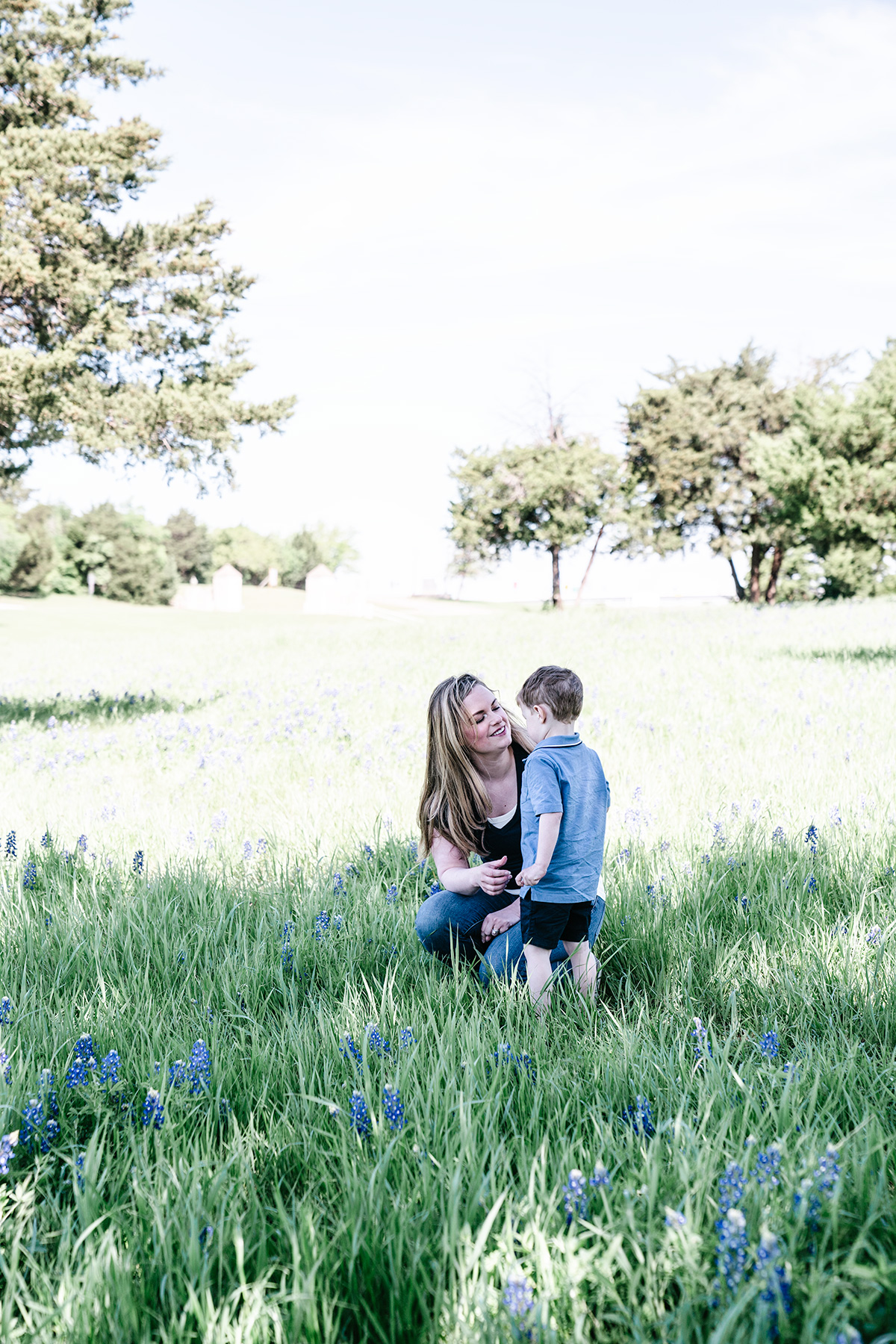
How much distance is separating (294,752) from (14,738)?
143 inches

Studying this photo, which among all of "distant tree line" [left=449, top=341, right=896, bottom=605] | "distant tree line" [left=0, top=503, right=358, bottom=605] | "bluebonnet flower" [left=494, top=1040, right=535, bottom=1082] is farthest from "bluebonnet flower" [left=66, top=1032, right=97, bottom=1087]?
"distant tree line" [left=0, top=503, right=358, bottom=605]

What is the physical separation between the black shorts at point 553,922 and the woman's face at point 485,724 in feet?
2.10

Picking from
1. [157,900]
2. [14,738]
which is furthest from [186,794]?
[14,738]

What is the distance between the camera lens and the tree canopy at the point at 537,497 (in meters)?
47.6

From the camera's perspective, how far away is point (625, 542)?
5006 cm

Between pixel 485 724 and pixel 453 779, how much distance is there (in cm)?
26

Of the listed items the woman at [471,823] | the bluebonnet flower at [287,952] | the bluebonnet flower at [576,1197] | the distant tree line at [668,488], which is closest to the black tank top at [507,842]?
the woman at [471,823]

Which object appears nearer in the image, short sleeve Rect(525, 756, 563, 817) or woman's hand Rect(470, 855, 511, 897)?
short sleeve Rect(525, 756, 563, 817)

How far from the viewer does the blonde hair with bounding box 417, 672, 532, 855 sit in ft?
11.0

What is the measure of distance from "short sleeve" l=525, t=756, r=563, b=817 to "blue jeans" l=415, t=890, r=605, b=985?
55 centimetres

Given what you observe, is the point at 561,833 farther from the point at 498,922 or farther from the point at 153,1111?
the point at 153,1111

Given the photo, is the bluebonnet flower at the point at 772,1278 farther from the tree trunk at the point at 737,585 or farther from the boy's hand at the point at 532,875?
the tree trunk at the point at 737,585

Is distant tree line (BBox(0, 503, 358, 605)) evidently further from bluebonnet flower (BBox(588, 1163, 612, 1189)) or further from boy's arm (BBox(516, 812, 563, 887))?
bluebonnet flower (BBox(588, 1163, 612, 1189))

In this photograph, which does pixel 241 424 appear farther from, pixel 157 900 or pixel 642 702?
pixel 157 900
